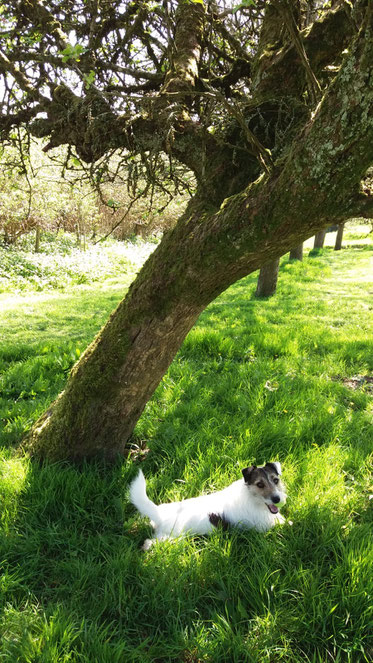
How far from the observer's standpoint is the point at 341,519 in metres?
2.67

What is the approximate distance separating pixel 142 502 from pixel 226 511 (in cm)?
60

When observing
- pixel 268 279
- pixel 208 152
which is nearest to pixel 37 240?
pixel 268 279

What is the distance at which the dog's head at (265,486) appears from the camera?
2631 millimetres

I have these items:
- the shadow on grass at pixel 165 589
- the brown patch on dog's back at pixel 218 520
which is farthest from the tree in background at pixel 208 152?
the brown patch on dog's back at pixel 218 520

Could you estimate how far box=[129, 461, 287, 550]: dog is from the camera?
2.63 meters

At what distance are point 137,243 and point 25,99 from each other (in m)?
26.6

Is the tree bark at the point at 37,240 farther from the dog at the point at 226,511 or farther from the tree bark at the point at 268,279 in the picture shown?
the dog at the point at 226,511

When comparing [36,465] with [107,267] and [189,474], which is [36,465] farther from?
[107,267]

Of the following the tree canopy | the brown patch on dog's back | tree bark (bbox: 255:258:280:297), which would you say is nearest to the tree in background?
the tree canopy

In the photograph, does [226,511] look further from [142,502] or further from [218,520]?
[142,502]

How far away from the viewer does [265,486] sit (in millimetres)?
2654

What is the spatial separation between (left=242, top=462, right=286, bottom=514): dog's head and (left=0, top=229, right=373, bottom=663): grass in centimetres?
19

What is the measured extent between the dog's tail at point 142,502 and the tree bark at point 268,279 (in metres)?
8.20

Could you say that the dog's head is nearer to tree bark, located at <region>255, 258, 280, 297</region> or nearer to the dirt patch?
the dirt patch
